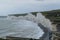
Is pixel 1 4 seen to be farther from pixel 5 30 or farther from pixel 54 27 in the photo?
pixel 54 27

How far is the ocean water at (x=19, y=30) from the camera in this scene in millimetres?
1389

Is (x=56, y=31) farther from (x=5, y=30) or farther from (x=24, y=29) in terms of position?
(x=5, y=30)

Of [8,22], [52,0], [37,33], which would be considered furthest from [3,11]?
[52,0]

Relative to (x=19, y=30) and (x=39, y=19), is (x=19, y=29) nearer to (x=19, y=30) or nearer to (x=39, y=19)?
(x=19, y=30)

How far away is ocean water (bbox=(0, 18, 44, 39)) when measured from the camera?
139 cm

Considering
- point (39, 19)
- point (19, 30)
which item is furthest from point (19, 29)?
point (39, 19)

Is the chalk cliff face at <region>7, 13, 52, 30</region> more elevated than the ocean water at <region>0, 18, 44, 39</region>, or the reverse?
the chalk cliff face at <region>7, 13, 52, 30</region>

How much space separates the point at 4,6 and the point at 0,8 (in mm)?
60

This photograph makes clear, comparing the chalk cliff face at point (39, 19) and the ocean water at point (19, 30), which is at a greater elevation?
the chalk cliff face at point (39, 19)

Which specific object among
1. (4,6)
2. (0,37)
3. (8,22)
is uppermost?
(4,6)

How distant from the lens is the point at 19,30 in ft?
4.59

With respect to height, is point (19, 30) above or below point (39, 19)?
below

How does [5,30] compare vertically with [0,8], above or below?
below

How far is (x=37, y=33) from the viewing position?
139cm
